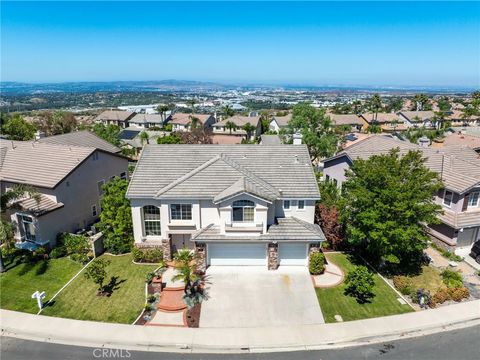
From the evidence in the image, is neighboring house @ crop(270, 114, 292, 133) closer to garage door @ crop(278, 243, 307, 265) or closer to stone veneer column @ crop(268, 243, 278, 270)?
garage door @ crop(278, 243, 307, 265)

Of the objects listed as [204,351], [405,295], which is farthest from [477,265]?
[204,351]

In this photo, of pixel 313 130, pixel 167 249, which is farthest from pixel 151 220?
pixel 313 130

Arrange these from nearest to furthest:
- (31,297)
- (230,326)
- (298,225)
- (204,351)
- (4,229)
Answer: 1. (204,351)
2. (230,326)
3. (31,297)
4. (4,229)
5. (298,225)

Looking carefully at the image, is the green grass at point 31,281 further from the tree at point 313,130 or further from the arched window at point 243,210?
the tree at point 313,130

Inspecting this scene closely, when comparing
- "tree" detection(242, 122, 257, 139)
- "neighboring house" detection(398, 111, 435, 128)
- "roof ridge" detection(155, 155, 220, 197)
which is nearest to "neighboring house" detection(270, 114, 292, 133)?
"tree" detection(242, 122, 257, 139)

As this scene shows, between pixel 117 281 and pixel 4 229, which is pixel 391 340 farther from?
pixel 4 229
